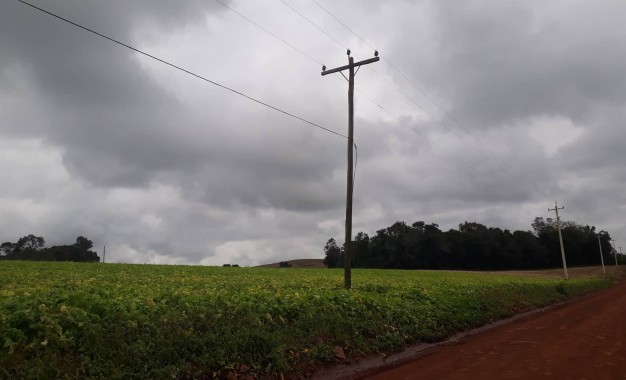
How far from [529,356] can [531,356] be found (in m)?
0.04

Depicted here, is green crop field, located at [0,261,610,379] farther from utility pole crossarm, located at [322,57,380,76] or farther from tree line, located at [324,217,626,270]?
tree line, located at [324,217,626,270]

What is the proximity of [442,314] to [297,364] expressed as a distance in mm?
8732

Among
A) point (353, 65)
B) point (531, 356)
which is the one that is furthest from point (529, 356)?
point (353, 65)

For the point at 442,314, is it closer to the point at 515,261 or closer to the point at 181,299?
the point at 181,299

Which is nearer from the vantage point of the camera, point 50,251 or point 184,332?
point 184,332

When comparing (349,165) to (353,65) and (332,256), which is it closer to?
(353,65)

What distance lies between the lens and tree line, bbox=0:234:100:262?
302ft

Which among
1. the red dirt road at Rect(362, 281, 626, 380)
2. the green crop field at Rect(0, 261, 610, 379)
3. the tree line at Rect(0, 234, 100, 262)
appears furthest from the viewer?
the tree line at Rect(0, 234, 100, 262)

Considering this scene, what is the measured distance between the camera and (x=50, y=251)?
307 feet

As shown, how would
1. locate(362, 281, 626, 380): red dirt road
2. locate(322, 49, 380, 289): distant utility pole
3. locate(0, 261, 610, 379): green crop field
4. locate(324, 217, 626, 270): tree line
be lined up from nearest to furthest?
locate(0, 261, 610, 379): green crop field, locate(362, 281, 626, 380): red dirt road, locate(322, 49, 380, 289): distant utility pole, locate(324, 217, 626, 270): tree line

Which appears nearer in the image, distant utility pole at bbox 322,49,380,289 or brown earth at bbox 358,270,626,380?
brown earth at bbox 358,270,626,380

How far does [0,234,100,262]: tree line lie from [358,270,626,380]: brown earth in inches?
3701

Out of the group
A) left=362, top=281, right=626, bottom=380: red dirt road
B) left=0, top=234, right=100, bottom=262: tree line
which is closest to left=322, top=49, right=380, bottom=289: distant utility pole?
left=362, top=281, right=626, bottom=380: red dirt road

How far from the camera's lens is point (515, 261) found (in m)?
121
